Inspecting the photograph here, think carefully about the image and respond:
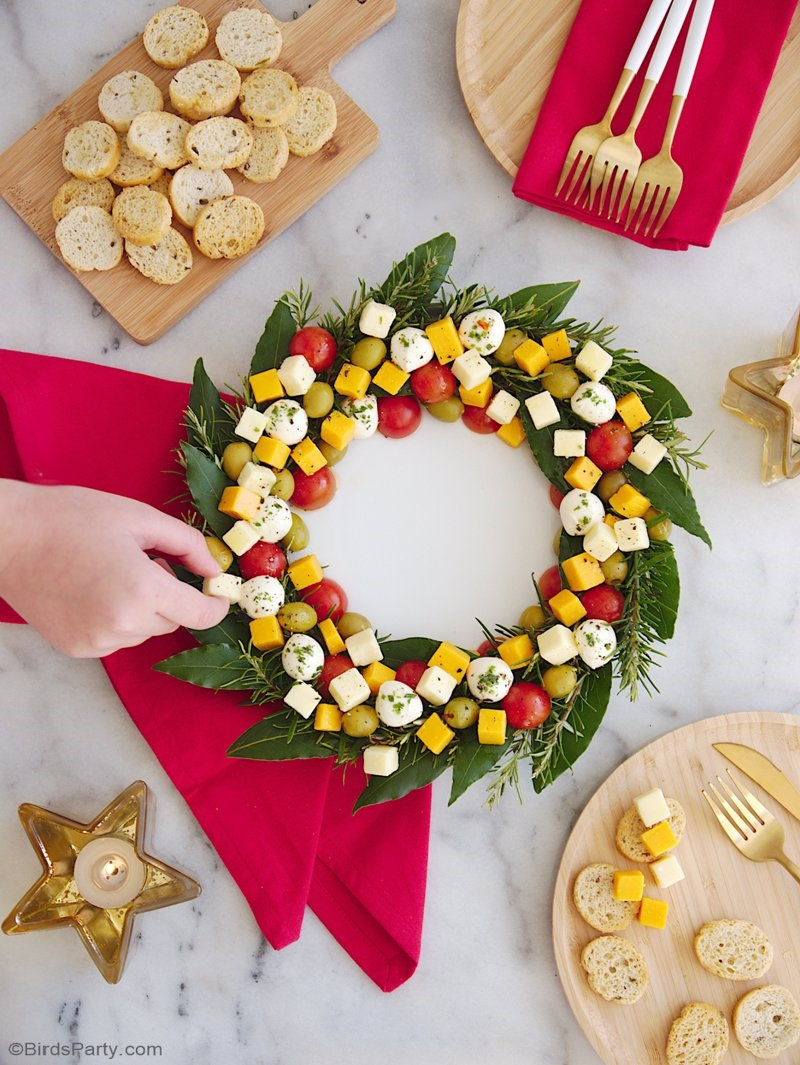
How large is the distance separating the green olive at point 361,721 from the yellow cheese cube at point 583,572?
31 centimetres

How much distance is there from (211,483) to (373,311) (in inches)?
11.8

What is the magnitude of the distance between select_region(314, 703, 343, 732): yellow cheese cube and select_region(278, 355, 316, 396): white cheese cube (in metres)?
0.40

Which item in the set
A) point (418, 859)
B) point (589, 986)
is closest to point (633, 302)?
point (418, 859)

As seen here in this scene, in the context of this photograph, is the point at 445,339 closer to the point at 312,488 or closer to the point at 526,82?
the point at 312,488

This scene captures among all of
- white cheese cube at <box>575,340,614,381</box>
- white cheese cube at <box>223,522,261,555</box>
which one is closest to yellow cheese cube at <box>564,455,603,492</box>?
white cheese cube at <box>575,340,614,381</box>

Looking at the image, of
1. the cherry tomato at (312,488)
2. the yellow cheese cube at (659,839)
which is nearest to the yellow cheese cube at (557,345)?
the cherry tomato at (312,488)

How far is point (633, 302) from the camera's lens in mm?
1356

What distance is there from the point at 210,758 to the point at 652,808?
0.60 metres

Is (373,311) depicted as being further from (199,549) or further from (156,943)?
(156,943)

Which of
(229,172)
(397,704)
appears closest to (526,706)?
(397,704)

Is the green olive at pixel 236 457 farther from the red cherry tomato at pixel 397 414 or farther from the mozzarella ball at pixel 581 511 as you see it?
the mozzarella ball at pixel 581 511

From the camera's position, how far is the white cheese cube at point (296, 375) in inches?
45.7

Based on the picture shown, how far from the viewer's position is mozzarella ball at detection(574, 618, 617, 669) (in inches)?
45.3

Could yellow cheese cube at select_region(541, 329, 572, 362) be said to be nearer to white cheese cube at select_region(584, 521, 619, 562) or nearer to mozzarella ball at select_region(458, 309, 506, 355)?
mozzarella ball at select_region(458, 309, 506, 355)
